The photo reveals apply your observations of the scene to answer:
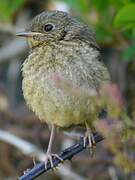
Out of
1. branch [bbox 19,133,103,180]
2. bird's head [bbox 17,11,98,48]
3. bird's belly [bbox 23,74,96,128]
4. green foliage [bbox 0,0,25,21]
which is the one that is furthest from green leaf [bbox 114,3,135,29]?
green foliage [bbox 0,0,25,21]

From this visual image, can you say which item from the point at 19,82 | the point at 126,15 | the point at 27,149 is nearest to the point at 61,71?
the point at 126,15

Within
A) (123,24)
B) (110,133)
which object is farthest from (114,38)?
(110,133)

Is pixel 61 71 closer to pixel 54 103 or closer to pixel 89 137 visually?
pixel 54 103

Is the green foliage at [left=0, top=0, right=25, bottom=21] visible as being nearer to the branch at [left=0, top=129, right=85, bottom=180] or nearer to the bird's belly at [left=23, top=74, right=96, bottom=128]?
the branch at [left=0, top=129, right=85, bottom=180]

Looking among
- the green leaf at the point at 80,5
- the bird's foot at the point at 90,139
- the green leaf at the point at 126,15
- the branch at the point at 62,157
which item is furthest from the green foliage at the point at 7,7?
the branch at the point at 62,157

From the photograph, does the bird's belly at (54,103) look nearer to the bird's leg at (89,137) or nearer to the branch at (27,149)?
the bird's leg at (89,137)

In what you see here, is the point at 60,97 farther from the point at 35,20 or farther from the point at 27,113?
the point at 27,113
